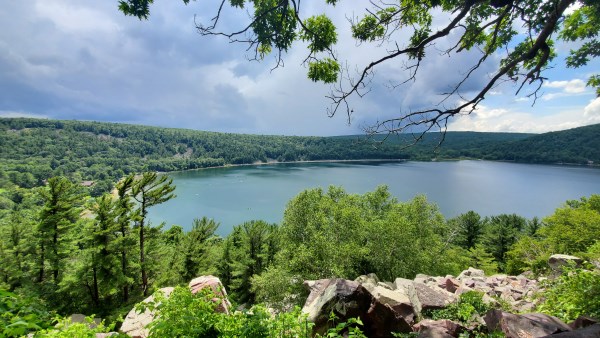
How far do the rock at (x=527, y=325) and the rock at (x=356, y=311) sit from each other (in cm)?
197

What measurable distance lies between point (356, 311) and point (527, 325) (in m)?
3.18

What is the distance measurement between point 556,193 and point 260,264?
292ft

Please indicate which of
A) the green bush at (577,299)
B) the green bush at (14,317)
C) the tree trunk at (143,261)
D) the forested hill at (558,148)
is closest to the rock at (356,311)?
the green bush at (577,299)

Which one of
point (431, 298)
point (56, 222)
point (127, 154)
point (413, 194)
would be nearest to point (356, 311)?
point (431, 298)

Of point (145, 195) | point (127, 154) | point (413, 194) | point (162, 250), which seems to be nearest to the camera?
point (145, 195)

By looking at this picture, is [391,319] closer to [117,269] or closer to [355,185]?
[117,269]

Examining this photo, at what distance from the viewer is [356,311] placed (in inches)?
262

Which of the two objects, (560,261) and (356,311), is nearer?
(356,311)

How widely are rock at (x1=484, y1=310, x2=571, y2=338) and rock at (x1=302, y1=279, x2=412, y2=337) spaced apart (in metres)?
1.97

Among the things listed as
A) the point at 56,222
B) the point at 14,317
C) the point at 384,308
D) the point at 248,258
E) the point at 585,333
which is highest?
the point at 14,317

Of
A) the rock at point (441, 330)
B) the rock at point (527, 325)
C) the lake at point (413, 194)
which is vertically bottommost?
the lake at point (413, 194)

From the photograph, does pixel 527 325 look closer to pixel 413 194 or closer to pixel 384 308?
pixel 384 308

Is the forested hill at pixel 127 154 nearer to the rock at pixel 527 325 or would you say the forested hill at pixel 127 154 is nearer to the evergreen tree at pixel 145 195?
the evergreen tree at pixel 145 195

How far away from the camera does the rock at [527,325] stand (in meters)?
4.50
